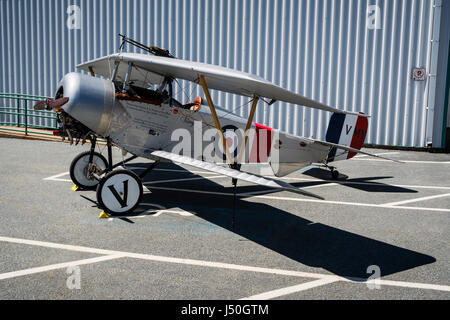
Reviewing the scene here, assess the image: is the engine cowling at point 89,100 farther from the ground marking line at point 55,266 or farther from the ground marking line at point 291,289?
the ground marking line at point 291,289

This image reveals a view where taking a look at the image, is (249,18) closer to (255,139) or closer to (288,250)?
(255,139)

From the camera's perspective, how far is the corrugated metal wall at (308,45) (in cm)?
1389

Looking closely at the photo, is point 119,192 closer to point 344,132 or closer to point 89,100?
point 89,100

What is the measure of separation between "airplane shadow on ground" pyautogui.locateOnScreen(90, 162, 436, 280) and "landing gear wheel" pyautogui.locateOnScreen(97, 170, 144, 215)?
0.79 meters

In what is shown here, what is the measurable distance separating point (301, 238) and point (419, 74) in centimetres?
1090

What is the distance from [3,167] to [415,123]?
42.8 feet

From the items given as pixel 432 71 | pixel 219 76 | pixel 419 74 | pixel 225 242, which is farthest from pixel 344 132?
pixel 432 71

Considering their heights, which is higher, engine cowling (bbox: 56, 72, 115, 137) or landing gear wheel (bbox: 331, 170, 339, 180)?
engine cowling (bbox: 56, 72, 115, 137)

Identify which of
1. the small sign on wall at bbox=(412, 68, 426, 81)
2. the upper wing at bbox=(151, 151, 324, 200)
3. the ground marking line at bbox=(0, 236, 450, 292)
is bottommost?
the ground marking line at bbox=(0, 236, 450, 292)

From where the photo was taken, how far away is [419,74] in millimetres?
13844

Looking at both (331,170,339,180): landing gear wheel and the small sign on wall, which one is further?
the small sign on wall

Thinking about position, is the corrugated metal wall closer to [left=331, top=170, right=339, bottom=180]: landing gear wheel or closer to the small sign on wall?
the small sign on wall

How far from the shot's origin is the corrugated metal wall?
13.9 m

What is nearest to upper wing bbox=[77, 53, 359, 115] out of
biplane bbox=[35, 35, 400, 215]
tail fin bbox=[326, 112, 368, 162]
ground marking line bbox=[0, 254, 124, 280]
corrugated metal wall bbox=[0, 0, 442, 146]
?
biplane bbox=[35, 35, 400, 215]
